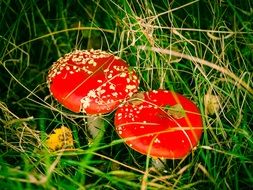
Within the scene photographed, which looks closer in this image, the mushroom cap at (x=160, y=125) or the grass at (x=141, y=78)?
the mushroom cap at (x=160, y=125)

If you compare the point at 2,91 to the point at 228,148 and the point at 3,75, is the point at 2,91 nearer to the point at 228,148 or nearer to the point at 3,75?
the point at 3,75

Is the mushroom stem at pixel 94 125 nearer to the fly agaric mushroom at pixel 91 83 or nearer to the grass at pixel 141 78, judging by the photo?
the grass at pixel 141 78

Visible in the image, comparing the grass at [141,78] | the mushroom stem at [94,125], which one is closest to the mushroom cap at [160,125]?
the grass at [141,78]

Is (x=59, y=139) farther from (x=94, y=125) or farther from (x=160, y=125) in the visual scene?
(x=160, y=125)

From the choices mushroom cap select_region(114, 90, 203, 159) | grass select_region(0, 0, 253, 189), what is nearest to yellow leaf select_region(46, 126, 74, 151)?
grass select_region(0, 0, 253, 189)

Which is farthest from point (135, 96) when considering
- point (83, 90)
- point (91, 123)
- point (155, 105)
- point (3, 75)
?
point (3, 75)

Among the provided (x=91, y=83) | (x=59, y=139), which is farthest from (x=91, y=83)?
(x=59, y=139)

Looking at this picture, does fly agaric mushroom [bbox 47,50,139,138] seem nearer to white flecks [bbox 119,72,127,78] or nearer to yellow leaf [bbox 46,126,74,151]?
white flecks [bbox 119,72,127,78]
